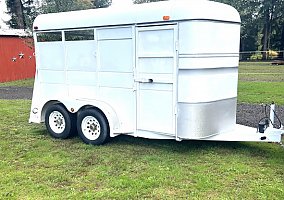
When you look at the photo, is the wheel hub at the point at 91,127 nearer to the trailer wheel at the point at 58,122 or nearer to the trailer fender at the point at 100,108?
the trailer fender at the point at 100,108

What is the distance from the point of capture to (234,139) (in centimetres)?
522

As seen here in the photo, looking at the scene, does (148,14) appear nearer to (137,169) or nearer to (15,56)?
(137,169)

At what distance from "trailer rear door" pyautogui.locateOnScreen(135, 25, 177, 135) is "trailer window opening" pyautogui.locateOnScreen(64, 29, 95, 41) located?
3.32ft

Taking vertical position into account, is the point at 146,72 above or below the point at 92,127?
above

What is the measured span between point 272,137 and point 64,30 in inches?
158

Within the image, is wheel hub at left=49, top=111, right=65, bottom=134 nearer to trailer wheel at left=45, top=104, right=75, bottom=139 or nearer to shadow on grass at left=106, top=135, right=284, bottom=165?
trailer wheel at left=45, top=104, right=75, bottom=139

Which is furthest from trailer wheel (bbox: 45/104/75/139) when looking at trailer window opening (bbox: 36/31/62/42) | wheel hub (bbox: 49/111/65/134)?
trailer window opening (bbox: 36/31/62/42)

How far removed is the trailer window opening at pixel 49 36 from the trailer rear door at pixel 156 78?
182 centimetres

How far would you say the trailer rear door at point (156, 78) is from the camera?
16.7ft

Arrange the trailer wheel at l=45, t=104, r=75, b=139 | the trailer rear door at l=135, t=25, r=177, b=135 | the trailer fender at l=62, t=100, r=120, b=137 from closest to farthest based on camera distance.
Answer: the trailer rear door at l=135, t=25, r=177, b=135 → the trailer fender at l=62, t=100, r=120, b=137 → the trailer wheel at l=45, t=104, r=75, b=139

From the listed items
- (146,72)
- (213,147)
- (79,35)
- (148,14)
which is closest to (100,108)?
(146,72)

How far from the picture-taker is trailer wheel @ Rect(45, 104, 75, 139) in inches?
249

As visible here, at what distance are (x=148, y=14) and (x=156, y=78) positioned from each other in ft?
3.21

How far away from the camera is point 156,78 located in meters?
5.28
